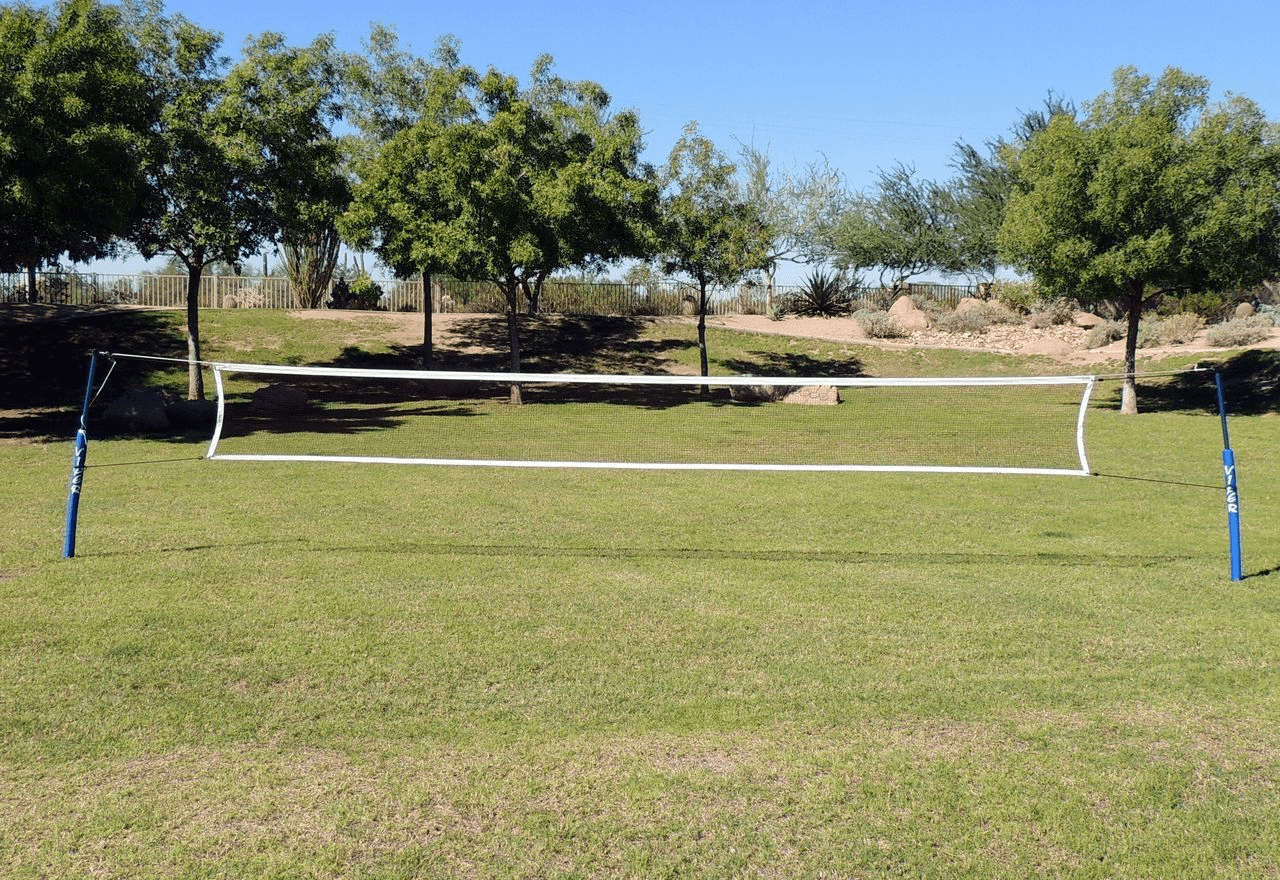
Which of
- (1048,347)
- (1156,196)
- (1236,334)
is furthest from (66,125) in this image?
(1048,347)

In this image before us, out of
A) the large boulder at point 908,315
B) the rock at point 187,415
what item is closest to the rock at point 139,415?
the rock at point 187,415

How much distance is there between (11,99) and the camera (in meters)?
21.1

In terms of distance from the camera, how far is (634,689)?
319 inches

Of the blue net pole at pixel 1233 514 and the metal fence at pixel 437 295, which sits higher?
the metal fence at pixel 437 295

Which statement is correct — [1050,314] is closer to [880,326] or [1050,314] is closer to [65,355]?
[880,326]

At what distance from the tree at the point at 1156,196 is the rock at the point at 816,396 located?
279 inches

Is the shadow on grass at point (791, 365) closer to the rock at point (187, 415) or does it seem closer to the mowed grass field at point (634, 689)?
the rock at point (187, 415)

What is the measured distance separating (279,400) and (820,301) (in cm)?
3346

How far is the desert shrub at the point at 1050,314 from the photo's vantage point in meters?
51.7

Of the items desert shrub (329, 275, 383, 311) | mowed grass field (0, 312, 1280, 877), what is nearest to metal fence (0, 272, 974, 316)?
desert shrub (329, 275, 383, 311)

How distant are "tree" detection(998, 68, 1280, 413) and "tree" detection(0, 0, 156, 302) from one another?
22.4 m

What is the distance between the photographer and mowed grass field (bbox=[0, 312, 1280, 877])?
5.80 meters

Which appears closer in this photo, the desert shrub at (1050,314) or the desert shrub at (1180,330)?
the desert shrub at (1180,330)

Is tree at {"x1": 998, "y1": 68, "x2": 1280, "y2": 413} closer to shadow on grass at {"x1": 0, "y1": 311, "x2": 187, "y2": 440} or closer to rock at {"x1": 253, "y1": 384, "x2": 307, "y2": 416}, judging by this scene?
rock at {"x1": 253, "y1": 384, "x2": 307, "y2": 416}
